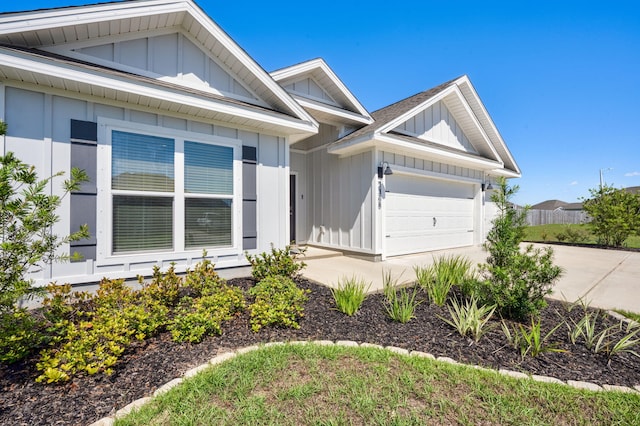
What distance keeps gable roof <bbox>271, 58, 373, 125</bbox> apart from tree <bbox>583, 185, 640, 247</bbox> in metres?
10.4

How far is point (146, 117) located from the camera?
4566mm

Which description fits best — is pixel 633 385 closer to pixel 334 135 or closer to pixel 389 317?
pixel 389 317

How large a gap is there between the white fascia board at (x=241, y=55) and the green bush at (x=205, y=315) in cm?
384

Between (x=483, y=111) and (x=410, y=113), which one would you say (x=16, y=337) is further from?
(x=483, y=111)

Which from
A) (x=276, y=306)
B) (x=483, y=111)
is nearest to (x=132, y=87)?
(x=276, y=306)

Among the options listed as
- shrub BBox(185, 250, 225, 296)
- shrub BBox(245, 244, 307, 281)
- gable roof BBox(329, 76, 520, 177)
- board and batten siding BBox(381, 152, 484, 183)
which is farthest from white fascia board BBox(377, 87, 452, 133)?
shrub BBox(185, 250, 225, 296)

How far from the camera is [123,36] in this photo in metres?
4.46

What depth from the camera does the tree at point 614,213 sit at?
10523 mm

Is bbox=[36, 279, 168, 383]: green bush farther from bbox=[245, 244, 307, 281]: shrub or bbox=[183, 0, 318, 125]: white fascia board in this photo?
bbox=[183, 0, 318, 125]: white fascia board

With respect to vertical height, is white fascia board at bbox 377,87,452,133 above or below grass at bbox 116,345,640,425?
above

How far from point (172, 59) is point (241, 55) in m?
Result: 1.19

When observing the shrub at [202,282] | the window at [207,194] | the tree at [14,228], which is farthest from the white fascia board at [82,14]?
the shrub at [202,282]

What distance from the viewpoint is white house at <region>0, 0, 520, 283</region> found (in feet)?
12.6

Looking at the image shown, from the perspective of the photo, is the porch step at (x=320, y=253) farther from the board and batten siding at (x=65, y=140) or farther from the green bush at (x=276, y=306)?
the green bush at (x=276, y=306)
